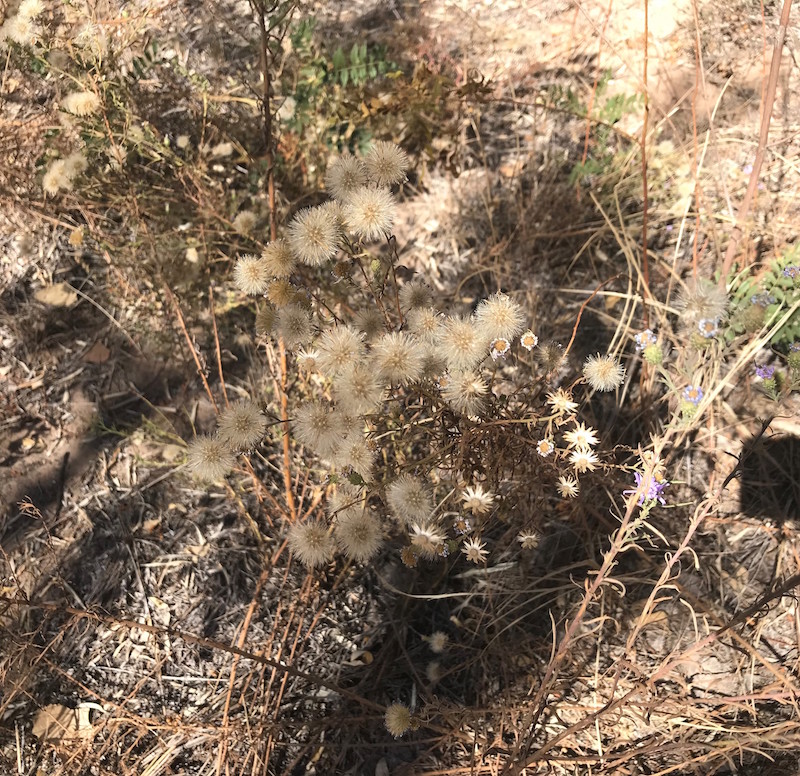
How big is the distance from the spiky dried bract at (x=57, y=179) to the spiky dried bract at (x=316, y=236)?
42.4 inches

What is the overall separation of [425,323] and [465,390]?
20 cm

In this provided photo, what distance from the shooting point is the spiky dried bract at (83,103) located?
1981mm

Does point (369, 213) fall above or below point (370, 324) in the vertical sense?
above

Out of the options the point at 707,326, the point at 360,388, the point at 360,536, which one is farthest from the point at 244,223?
the point at 707,326

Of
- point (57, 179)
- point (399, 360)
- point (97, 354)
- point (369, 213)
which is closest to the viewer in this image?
point (399, 360)

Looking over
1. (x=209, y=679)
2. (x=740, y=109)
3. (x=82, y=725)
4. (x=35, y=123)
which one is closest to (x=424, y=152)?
(x=740, y=109)

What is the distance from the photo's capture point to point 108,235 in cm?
244

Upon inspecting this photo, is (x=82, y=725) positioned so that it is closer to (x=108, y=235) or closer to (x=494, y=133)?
(x=108, y=235)

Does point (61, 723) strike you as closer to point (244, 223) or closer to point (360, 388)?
point (360, 388)

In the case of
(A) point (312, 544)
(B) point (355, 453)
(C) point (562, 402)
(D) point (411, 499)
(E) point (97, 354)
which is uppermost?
(C) point (562, 402)

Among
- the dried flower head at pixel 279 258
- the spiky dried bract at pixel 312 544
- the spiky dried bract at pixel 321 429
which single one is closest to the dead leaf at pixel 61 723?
the spiky dried bract at pixel 312 544

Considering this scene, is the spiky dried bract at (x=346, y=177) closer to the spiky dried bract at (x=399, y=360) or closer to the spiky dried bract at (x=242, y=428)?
the spiky dried bract at (x=399, y=360)

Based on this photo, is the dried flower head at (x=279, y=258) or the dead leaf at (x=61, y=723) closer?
the dried flower head at (x=279, y=258)

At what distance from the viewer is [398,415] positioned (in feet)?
5.21
